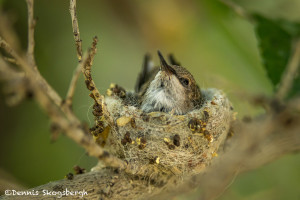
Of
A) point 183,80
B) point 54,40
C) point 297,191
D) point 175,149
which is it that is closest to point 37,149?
point 54,40

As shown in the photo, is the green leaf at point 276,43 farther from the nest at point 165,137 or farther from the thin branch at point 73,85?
the thin branch at point 73,85

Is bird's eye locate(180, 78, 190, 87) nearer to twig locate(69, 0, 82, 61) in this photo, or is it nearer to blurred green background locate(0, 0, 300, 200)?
blurred green background locate(0, 0, 300, 200)

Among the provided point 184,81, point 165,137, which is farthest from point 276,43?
point 165,137

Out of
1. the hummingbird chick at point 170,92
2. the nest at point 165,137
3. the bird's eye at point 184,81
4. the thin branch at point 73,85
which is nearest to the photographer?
the thin branch at point 73,85

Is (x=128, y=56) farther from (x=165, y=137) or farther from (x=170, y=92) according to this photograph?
(x=165, y=137)

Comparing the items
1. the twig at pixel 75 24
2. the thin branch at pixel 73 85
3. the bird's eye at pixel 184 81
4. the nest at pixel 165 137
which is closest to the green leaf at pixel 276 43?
the nest at pixel 165 137

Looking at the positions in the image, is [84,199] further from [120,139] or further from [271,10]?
[271,10]
